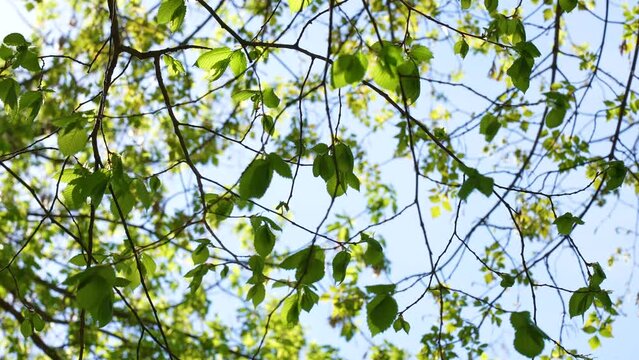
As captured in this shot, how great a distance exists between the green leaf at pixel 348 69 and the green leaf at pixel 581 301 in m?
0.89

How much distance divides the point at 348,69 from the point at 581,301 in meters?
0.93

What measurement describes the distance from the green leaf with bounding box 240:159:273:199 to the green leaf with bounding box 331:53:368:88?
0.86ft

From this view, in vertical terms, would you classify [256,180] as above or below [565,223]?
below

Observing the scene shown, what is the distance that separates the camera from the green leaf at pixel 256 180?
4.66 feet

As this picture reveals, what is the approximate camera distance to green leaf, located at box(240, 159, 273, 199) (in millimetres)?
1422

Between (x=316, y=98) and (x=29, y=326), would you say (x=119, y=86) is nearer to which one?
(x=316, y=98)

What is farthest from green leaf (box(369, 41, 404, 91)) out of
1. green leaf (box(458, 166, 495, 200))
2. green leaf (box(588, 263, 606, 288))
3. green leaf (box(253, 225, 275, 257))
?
green leaf (box(588, 263, 606, 288))

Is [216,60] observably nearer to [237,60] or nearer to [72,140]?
[237,60]

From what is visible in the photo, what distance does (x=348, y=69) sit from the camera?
127cm

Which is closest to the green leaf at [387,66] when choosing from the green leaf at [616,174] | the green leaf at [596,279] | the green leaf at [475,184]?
the green leaf at [475,184]

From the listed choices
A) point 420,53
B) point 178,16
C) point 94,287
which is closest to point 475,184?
point 420,53

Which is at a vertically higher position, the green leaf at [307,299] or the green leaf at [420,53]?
the green leaf at [420,53]

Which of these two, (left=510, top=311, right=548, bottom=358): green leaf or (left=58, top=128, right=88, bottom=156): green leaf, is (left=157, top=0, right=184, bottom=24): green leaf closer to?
(left=58, top=128, right=88, bottom=156): green leaf

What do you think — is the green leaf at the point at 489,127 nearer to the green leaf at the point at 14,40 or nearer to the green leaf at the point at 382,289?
the green leaf at the point at 382,289
